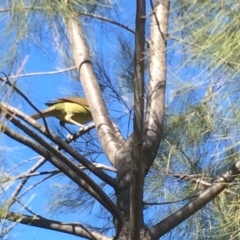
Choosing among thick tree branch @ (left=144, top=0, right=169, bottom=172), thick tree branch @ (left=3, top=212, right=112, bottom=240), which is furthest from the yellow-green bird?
thick tree branch @ (left=3, top=212, right=112, bottom=240)

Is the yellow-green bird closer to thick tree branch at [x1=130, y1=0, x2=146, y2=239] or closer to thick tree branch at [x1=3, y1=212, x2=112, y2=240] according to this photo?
thick tree branch at [x1=3, y1=212, x2=112, y2=240]

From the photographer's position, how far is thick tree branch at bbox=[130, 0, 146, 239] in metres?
1.38

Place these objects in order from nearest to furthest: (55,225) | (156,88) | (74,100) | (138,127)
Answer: (138,127) → (55,225) → (156,88) → (74,100)

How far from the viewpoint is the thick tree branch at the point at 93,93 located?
→ 1768mm

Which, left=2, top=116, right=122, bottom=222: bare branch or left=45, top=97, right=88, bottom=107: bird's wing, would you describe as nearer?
left=2, top=116, right=122, bottom=222: bare branch

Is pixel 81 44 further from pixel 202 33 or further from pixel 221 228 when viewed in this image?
pixel 202 33

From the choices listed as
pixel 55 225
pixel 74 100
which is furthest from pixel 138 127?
pixel 74 100

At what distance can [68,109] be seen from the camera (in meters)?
2.15

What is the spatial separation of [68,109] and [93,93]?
0.31m

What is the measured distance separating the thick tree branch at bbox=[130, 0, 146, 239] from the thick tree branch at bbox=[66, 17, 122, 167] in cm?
29

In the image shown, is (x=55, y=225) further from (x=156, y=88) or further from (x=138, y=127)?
(x=156, y=88)

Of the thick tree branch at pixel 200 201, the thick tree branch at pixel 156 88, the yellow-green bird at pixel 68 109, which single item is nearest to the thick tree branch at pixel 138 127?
the thick tree branch at pixel 200 201

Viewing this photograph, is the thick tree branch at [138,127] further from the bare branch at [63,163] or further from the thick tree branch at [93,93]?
the thick tree branch at [93,93]

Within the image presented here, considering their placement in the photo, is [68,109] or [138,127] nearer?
[138,127]
